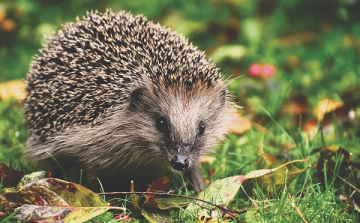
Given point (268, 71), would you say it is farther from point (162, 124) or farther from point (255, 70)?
point (162, 124)

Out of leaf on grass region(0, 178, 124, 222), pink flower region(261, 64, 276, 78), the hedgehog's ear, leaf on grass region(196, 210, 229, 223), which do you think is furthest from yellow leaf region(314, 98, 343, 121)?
leaf on grass region(0, 178, 124, 222)

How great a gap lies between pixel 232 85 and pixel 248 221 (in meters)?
2.68

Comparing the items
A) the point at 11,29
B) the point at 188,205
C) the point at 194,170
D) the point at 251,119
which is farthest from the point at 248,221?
the point at 11,29

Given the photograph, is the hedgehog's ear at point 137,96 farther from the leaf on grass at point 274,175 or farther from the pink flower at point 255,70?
the pink flower at point 255,70

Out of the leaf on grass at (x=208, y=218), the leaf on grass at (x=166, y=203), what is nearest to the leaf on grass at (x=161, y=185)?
the leaf on grass at (x=166, y=203)

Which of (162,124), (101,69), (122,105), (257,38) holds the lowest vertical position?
(162,124)

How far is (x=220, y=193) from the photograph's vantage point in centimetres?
257

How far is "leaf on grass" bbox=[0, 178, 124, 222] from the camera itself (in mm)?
2152

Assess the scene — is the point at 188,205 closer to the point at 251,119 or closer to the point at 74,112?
the point at 74,112

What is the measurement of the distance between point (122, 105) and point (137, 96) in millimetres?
113

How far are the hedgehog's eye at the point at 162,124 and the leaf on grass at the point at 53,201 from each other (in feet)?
2.31

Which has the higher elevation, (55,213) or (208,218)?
(55,213)

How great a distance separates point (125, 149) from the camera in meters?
3.00

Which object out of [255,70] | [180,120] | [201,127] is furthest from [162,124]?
[255,70]
